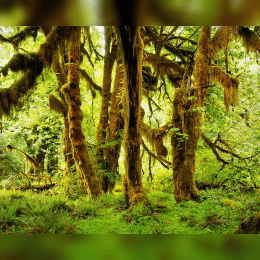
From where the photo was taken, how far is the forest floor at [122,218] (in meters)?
2.07

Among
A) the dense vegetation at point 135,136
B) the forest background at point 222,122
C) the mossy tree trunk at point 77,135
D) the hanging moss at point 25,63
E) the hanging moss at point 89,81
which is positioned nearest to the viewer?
the dense vegetation at point 135,136

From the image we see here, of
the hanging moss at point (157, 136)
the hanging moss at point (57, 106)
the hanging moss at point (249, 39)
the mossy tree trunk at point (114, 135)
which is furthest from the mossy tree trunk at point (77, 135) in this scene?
the hanging moss at point (249, 39)

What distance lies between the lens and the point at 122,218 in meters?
2.63

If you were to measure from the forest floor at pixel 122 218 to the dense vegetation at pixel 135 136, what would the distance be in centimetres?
2

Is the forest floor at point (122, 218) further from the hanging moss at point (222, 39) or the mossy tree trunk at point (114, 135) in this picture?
the hanging moss at point (222, 39)

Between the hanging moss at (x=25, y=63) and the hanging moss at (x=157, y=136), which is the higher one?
the hanging moss at (x=25, y=63)

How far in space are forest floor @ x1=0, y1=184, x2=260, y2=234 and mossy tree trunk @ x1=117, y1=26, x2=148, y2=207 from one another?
31cm

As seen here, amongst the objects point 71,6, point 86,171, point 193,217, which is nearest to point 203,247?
point 193,217

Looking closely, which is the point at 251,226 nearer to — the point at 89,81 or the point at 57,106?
the point at 57,106

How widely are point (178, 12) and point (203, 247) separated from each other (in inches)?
60.2

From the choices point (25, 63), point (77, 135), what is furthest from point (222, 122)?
point (25, 63)

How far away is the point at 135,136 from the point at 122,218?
1268mm

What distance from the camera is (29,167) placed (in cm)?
547

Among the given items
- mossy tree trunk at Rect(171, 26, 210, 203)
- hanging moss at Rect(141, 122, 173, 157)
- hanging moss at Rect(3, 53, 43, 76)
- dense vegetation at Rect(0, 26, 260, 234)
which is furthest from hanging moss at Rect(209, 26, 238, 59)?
hanging moss at Rect(3, 53, 43, 76)
